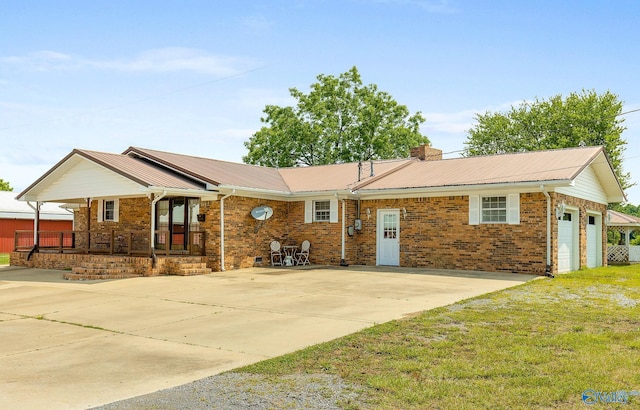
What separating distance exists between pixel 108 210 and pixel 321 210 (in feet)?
27.2

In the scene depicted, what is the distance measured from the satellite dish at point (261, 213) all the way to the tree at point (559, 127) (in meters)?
27.3

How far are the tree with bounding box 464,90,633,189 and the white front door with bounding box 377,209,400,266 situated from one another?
24.2 metres

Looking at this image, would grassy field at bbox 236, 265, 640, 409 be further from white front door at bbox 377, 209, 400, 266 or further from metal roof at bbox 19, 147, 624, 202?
white front door at bbox 377, 209, 400, 266

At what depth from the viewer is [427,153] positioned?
2455 centimetres

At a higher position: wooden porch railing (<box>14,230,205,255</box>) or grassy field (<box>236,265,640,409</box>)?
wooden porch railing (<box>14,230,205,255</box>)

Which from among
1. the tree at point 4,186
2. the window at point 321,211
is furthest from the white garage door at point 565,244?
the tree at point 4,186

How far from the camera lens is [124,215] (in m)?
21.3

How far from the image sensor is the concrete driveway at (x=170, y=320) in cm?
608

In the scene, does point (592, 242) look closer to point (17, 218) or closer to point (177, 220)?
point (177, 220)

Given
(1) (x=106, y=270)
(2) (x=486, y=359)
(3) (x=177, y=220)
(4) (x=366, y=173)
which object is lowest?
(2) (x=486, y=359)

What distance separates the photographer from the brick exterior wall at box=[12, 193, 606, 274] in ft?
57.1

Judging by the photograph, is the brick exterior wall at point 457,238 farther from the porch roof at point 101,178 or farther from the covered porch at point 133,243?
the porch roof at point 101,178

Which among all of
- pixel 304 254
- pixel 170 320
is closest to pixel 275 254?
pixel 304 254

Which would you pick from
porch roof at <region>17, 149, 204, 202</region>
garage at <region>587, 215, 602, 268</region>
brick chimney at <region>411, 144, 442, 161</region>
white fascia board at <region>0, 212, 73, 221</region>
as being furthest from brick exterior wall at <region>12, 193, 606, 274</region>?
white fascia board at <region>0, 212, 73, 221</region>
